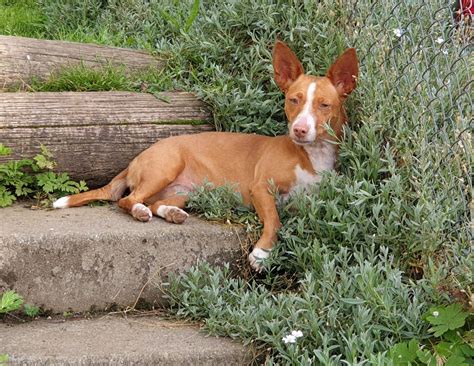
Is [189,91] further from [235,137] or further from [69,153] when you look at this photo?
[69,153]

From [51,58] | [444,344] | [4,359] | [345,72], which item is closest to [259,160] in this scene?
[345,72]

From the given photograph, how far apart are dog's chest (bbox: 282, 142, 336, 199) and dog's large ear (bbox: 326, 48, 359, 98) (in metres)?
0.33

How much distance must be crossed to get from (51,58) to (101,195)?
47.5 inches

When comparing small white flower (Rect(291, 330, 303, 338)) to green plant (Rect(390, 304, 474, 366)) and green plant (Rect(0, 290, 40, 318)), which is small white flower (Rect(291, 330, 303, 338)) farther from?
green plant (Rect(0, 290, 40, 318))

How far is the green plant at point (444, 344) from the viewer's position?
11.9 ft

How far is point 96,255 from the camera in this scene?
14.6 feet

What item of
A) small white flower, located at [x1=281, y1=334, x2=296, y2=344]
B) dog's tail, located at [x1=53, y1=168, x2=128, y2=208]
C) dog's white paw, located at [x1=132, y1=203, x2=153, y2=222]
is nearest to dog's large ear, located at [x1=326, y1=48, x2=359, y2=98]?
dog's white paw, located at [x1=132, y1=203, x2=153, y2=222]

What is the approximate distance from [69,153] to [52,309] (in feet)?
3.99

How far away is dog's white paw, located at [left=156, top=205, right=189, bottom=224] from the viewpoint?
188 inches

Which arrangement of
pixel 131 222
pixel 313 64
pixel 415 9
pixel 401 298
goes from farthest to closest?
pixel 313 64
pixel 415 9
pixel 131 222
pixel 401 298

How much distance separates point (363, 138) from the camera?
4.66 meters

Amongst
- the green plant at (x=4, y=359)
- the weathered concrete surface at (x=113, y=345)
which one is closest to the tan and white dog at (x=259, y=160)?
the weathered concrete surface at (x=113, y=345)

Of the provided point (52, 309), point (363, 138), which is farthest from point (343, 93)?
point (52, 309)

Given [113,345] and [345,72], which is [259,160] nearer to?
[345,72]
